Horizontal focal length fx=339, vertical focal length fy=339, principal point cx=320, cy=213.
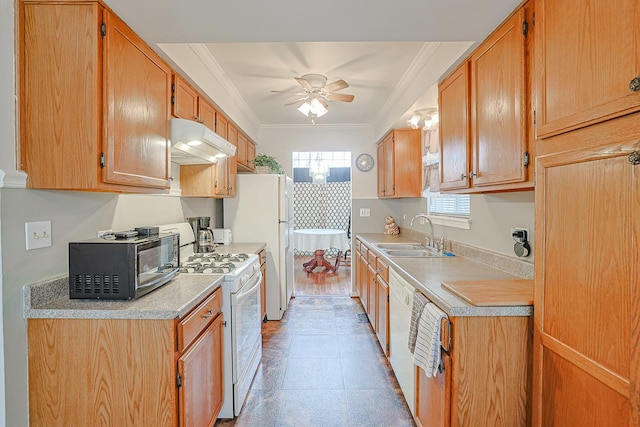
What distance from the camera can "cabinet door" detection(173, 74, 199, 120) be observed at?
2189 millimetres

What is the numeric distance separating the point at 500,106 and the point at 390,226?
303 cm

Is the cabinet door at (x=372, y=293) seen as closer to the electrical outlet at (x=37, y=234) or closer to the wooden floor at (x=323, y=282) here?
the wooden floor at (x=323, y=282)

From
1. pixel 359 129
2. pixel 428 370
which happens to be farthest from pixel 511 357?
pixel 359 129

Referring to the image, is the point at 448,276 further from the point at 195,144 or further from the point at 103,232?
the point at 103,232

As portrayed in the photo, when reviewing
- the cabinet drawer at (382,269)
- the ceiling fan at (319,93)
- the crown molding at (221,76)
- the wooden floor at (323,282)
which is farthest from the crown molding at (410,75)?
the wooden floor at (323,282)

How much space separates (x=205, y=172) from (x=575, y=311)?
2.74 m

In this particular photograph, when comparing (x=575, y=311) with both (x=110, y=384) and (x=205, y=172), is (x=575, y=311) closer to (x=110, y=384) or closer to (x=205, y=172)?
(x=110, y=384)

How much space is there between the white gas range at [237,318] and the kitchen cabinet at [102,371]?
2.18 ft

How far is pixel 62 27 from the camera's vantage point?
1455 mm

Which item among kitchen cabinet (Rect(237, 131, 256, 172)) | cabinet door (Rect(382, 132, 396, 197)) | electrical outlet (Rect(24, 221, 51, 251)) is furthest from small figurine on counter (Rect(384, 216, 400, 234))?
electrical outlet (Rect(24, 221, 51, 251))

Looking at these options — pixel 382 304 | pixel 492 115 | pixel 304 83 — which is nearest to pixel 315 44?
pixel 304 83

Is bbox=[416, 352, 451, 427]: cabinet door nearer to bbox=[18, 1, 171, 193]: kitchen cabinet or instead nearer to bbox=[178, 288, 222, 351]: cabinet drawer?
bbox=[178, 288, 222, 351]: cabinet drawer

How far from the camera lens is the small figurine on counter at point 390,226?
15.0ft

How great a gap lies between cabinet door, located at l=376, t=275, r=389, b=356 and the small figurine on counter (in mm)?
1598
